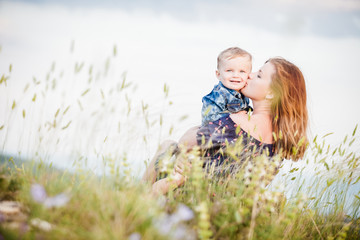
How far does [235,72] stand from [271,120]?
113 cm

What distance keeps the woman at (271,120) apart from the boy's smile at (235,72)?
0.56 meters

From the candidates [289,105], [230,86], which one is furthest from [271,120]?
[230,86]

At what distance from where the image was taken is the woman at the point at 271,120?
342 centimetres

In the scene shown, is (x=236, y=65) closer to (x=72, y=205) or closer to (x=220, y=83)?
(x=220, y=83)

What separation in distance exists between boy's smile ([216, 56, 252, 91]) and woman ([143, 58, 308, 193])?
0.56 meters

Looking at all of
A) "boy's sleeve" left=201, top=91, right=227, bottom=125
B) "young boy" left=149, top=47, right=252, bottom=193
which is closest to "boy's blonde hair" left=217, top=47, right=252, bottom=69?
"young boy" left=149, top=47, right=252, bottom=193

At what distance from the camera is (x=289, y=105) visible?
3594mm

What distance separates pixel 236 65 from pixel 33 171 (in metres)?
3.01

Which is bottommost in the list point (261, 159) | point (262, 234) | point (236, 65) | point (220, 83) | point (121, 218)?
point (262, 234)

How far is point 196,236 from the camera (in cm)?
206

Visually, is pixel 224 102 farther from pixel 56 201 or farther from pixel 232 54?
pixel 56 201

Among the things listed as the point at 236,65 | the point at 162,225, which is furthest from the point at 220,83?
the point at 162,225

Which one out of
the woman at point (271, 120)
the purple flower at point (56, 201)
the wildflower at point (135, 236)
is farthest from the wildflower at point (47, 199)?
the woman at point (271, 120)

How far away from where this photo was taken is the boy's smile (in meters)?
4.43
